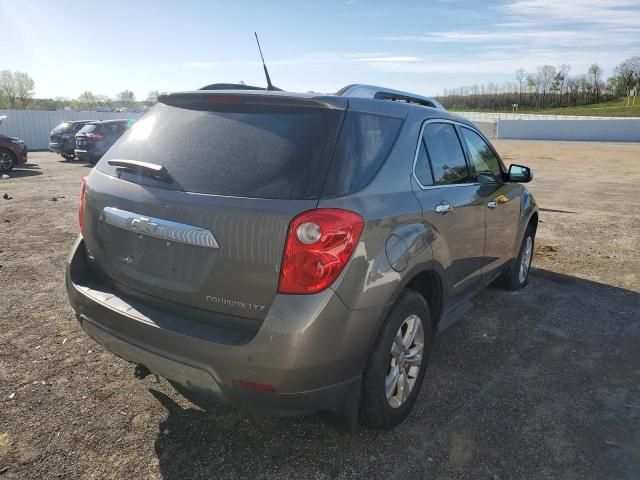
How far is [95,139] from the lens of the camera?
17.0 meters

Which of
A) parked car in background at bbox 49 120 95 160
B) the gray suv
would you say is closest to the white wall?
parked car in background at bbox 49 120 95 160

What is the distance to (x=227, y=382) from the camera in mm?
2281

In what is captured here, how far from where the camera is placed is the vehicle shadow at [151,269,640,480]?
8.48ft

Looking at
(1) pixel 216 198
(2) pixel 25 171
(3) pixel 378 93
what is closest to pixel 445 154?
(3) pixel 378 93

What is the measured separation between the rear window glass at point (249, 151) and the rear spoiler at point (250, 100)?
0.02 m

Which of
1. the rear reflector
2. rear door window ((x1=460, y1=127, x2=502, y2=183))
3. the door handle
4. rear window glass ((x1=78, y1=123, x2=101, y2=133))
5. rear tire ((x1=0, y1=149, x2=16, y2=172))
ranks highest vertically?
rear window glass ((x1=78, y1=123, x2=101, y2=133))

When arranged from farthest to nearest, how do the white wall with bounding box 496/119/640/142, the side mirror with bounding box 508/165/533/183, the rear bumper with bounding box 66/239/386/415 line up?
the white wall with bounding box 496/119/640/142, the side mirror with bounding box 508/165/533/183, the rear bumper with bounding box 66/239/386/415

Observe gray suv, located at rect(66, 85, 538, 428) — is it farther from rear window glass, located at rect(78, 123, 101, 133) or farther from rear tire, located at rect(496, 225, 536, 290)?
rear window glass, located at rect(78, 123, 101, 133)

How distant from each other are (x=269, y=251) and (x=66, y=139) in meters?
19.9

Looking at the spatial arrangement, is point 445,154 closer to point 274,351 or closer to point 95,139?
point 274,351

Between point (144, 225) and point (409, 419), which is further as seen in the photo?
point (409, 419)

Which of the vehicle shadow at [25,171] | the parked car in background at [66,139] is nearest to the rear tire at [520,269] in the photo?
the vehicle shadow at [25,171]

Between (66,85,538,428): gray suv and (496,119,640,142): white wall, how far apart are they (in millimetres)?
44522

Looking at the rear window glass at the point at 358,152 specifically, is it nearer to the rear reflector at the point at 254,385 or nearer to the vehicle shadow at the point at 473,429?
the rear reflector at the point at 254,385
